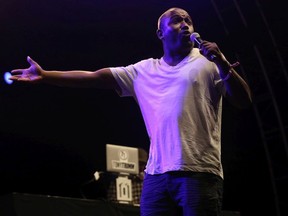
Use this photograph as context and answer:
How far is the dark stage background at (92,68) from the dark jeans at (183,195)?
4.59 meters

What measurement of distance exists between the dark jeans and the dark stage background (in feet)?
15.1

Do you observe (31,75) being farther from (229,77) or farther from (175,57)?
(229,77)

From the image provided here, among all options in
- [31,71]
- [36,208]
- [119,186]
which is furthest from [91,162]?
[31,71]

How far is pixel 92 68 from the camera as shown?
6.74 metres

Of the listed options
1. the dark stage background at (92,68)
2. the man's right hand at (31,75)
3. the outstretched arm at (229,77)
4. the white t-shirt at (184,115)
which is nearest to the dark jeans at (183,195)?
the white t-shirt at (184,115)

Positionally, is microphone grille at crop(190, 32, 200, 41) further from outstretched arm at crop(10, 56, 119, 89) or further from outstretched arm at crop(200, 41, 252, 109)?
outstretched arm at crop(10, 56, 119, 89)

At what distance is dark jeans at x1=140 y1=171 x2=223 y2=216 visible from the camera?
1.41 metres

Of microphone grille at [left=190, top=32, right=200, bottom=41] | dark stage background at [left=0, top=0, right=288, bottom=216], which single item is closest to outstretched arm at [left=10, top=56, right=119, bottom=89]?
microphone grille at [left=190, top=32, right=200, bottom=41]

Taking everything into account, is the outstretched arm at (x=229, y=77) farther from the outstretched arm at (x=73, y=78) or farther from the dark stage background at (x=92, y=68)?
the dark stage background at (x=92, y=68)

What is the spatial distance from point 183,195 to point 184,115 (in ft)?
0.80

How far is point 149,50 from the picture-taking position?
281 inches

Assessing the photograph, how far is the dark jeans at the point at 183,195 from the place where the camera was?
1.41m

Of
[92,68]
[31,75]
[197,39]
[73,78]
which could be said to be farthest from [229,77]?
[92,68]

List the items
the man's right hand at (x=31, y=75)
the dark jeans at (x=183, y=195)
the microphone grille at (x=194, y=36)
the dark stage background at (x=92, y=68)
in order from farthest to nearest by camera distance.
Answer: the dark stage background at (x=92, y=68) < the man's right hand at (x=31, y=75) < the microphone grille at (x=194, y=36) < the dark jeans at (x=183, y=195)
